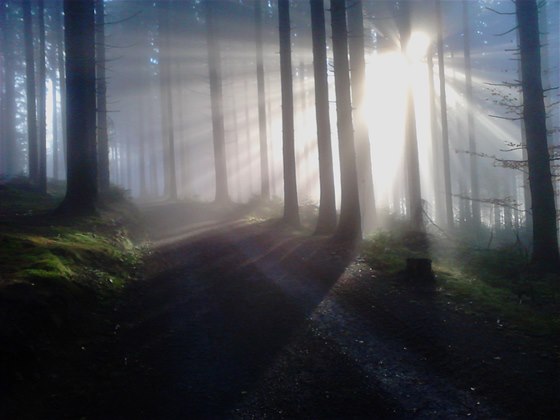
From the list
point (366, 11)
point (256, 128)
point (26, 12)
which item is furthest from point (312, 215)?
point (256, 128)

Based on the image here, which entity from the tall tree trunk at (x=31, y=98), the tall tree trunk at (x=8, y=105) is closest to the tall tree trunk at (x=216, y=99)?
the tall tree trunk at (x=31, y=98)

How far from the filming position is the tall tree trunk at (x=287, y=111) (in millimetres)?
17859

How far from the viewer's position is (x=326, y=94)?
52.5 ft

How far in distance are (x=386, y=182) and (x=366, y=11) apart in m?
27.2

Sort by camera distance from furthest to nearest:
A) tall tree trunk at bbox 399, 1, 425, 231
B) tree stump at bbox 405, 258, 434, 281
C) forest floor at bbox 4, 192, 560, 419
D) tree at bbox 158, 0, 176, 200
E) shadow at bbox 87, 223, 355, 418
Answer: tree at bbox 158, 0, 176, 200
tall tree trunk at bbox 399, 1, 425, 231
tree stump at bbox 405, 258, 434, 281
shadow at bbox 87, 223, 355, 418
forest floor at bbox 4, 192, 560, 419

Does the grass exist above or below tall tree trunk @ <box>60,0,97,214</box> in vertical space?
below

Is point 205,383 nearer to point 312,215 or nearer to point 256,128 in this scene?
point 312,215

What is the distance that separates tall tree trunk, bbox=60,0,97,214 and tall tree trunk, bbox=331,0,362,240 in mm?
7742

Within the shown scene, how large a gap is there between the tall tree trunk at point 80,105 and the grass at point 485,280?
8.71 metres

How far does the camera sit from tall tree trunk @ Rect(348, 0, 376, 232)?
19.9 metres

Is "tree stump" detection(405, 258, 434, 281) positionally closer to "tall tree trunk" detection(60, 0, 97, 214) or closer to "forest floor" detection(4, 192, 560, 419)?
"forest floor" detection(4, 192, 560, 419)

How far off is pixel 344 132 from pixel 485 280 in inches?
237

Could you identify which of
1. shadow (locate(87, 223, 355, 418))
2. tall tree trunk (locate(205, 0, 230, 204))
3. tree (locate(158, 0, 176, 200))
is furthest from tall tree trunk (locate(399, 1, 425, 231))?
tree (locate(158, 0, 176, 200))

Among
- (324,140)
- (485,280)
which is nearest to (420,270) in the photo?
(485,280)
